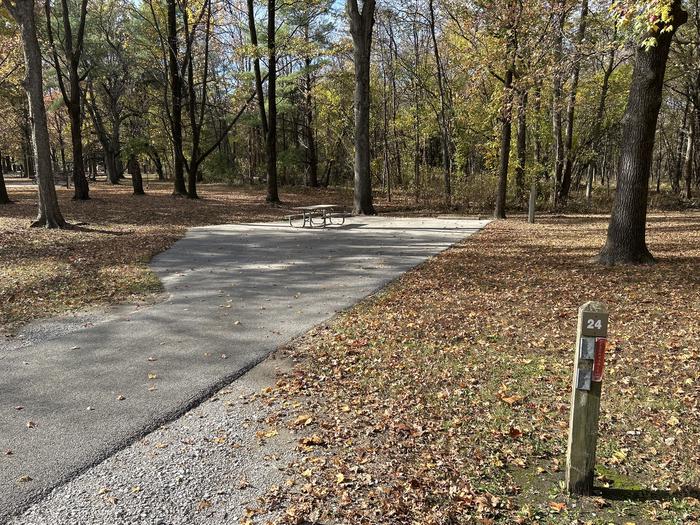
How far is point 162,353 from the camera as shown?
523 cm

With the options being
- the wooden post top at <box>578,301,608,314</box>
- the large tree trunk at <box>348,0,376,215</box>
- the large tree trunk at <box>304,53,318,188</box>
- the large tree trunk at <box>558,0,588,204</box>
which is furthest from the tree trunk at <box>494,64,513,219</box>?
the large tree trunk at <box>304,53,318,188</box>

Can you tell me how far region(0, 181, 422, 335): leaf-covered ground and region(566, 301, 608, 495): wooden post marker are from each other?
20.0ft

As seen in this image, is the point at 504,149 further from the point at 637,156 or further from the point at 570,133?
the point at 637,156

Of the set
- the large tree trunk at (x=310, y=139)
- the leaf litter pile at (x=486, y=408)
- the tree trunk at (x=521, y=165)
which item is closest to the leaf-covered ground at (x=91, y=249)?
the leaf litter pile at (x=486, y=408)

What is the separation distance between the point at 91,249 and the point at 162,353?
6.86 m

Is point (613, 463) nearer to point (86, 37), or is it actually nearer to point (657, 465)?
point (657, 465)

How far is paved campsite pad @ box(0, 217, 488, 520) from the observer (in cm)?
347

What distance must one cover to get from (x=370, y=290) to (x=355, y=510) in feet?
16.9

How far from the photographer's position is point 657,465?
3.21 metres

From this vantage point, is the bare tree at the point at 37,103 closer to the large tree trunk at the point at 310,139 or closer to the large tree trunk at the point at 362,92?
the large tree trunk at the point at 362,92

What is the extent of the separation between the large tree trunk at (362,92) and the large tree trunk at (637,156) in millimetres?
11842

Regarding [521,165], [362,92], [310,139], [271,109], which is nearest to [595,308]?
[362,92]

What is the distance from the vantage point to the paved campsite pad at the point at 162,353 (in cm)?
347

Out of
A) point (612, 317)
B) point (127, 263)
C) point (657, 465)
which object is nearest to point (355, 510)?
point (657, 465)
